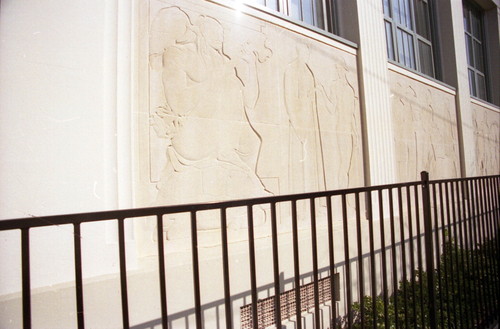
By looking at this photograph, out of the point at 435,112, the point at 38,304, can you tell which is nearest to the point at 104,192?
the point at 38,304

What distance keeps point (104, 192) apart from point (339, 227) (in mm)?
2734

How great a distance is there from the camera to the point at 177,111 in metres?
2.63

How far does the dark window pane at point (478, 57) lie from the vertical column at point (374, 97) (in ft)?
23.8

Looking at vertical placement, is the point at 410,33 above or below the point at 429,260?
above

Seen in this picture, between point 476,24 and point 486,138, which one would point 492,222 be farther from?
point 476,24

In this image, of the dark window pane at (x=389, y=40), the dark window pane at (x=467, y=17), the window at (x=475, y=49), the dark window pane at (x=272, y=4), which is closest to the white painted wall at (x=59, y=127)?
the dark window pane at (x=272, y=4)

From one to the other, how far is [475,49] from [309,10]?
8.53 meters

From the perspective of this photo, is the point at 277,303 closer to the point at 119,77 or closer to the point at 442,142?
the point at 119,77

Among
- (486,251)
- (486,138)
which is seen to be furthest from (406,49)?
(486,138)

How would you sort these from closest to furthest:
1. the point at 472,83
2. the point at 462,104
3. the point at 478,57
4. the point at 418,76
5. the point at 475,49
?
1. the point at 418,76
2. the point at 462,104
3. the point at 472,83
4. the point at 475,49
5. the point at 478,57

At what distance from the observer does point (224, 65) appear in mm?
3010

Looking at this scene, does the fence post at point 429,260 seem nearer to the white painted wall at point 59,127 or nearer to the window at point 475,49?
the white painted wall at point 59,127

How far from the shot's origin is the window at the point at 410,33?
6098 millimetres

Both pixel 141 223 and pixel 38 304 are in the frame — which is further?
pixel 141 223
